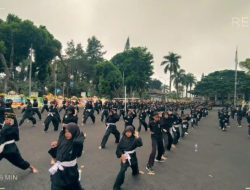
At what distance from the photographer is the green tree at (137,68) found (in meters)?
64.8

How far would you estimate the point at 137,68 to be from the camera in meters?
66.5

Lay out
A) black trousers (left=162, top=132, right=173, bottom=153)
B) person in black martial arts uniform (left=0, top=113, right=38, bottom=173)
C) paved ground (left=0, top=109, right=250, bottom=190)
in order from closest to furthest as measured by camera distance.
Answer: person in black martial arts uniform (left=0, top=113, right=38, bottom=173), paved ground (left=0, top=109, right=250, bottom=190), black trousers (left=162, top=132, right=173, bottom=153)

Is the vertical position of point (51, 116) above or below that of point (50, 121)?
above

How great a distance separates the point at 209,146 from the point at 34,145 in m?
8.20

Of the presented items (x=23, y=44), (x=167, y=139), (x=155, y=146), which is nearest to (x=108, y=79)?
(x=23, y=44)

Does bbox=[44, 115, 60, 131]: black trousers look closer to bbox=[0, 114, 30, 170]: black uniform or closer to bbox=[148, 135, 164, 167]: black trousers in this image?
bbox=[148, 135, 164, 167]: black trousers

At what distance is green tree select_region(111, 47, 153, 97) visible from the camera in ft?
212

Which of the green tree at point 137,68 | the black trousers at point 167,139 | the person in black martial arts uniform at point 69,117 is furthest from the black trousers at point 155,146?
the green tree at point 137,68

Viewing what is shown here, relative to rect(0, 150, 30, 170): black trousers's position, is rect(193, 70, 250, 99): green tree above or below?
above

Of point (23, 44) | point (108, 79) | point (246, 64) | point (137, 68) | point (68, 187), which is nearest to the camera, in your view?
point (68, 187)

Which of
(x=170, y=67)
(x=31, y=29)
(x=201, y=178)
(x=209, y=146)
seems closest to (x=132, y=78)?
(x=170, y=67)

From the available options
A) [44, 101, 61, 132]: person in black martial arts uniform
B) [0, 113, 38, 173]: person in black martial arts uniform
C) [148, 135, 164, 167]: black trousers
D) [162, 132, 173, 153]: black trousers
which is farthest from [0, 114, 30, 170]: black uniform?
[44, 101, 61, 132]: person in black martial arts uniform

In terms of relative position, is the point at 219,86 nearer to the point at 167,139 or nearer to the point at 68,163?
the point at 167,139

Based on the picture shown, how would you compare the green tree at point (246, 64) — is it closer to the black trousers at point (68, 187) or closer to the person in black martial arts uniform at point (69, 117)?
the person in black martial arts uniform at point (69, 117)
